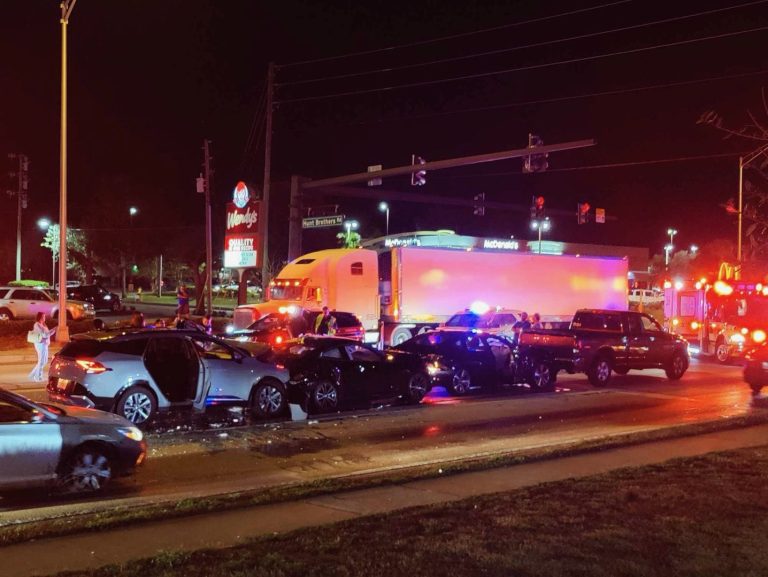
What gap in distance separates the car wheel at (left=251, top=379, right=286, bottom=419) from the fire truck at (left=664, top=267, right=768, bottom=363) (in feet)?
35.2

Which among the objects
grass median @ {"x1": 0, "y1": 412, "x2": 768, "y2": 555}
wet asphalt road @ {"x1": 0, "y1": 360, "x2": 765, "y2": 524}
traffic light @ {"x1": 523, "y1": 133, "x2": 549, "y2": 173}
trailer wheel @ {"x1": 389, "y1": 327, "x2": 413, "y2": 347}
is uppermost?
traffic light @ {"x1": 523, "y1": 133, "x2": 549, "y2": 173}

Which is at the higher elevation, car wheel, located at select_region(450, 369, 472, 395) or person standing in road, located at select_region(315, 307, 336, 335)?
person standing in road, located at select_region(315, 307, 336, 335)

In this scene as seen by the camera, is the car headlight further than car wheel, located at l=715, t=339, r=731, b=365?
No

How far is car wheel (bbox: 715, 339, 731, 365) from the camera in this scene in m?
25.1

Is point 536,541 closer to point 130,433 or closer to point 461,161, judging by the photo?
point 130,433

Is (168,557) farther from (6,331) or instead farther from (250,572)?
(6,331)

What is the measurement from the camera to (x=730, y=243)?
4306 cm

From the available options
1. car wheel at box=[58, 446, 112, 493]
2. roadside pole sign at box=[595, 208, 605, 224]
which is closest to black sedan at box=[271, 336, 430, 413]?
car wheel at box=[58, 446, 112, 493]

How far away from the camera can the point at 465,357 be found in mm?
Result: 17109

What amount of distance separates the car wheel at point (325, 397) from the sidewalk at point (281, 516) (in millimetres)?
5388

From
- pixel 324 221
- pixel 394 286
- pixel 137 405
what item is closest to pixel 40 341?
pixel 137 405

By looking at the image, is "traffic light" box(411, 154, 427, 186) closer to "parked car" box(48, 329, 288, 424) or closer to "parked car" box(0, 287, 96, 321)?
"parked car" box(48, 329, 288, 424)

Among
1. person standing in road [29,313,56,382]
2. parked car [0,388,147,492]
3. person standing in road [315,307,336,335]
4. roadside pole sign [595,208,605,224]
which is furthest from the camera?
roadside pole sign [595,208,605,224]

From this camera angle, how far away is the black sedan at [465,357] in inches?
664
